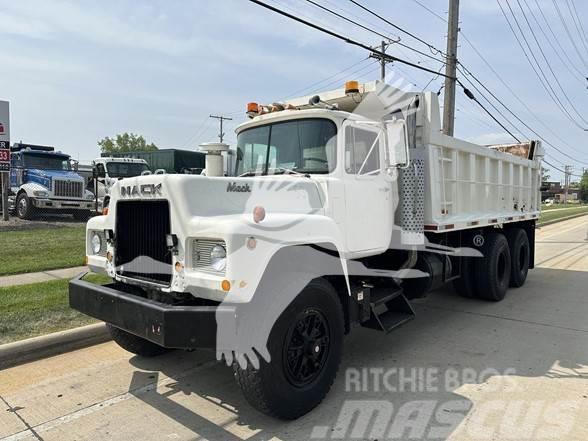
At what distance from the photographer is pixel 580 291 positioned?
8414mm

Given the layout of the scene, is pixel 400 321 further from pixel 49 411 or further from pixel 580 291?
pixel 580 291

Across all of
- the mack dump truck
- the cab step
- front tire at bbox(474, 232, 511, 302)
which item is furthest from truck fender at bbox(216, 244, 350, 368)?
front tire at bbox(474, 232, 511, 302)

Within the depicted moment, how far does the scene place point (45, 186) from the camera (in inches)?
656

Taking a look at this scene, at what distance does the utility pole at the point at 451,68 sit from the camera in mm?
14406

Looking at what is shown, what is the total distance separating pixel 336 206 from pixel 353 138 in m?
0.73

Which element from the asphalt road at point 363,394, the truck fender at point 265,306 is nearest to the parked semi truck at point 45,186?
the asphalt road at point 363,394

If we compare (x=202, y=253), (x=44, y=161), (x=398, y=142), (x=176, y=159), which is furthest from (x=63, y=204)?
(x=202, y=253)

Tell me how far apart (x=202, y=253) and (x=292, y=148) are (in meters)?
1.63

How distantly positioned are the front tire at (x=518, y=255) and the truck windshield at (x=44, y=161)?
52.5ft

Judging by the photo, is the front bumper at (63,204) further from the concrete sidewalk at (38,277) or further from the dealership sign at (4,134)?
the concrete sidewalk at (38,277)

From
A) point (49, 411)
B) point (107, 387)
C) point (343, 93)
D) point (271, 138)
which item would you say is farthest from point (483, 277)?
point (49, 411)

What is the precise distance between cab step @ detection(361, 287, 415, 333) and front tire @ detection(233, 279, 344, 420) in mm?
753

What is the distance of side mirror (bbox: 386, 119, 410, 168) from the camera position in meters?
4.57

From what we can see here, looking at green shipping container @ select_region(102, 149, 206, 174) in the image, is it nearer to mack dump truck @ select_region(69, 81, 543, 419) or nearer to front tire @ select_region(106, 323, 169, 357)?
mack dump truck @ select_region(69, 81, 543, 419)
